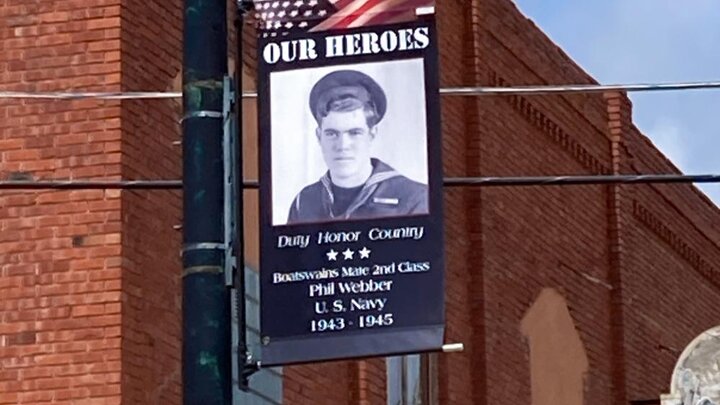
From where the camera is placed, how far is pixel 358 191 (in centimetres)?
972

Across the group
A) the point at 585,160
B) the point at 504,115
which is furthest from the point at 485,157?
the point at 585,160

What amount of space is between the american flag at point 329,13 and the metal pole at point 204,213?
1.48 feet

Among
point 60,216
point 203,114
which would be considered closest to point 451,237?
point 60,216

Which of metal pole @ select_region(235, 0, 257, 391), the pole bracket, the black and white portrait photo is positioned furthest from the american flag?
the pole bracket

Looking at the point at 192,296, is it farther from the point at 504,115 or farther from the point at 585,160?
the point at 585,160

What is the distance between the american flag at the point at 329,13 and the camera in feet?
32.8

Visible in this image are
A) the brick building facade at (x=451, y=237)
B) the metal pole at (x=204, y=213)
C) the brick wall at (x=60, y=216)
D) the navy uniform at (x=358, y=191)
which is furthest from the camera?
the brick building facade at (x=451, y=237)

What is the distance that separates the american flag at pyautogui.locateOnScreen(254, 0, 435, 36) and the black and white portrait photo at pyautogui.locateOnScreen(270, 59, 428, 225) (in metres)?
0.24

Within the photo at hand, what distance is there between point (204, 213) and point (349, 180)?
0.81m

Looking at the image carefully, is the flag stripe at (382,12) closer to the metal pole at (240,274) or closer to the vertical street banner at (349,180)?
the vertical street banner at (349,180)

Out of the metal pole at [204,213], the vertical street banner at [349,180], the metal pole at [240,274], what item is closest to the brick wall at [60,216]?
the vertical street banner at [349,180]

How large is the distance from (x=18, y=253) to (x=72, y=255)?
1.44 feet

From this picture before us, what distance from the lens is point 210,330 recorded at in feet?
30.2

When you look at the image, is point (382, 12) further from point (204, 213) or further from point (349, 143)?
point (204, 213)
